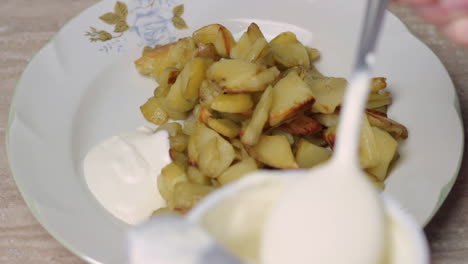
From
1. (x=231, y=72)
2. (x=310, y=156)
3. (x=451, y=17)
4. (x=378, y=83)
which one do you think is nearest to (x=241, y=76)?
(x=231, y=72)

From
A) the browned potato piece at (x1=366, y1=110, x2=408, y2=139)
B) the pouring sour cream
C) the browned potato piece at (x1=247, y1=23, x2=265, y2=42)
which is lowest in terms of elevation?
the pouring sour cream

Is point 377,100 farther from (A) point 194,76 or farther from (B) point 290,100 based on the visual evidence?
(A) point 194,76

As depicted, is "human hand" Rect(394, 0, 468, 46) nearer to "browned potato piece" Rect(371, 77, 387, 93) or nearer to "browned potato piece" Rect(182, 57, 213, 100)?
"browned potato piece" Rect(371, 77, 387, 93)

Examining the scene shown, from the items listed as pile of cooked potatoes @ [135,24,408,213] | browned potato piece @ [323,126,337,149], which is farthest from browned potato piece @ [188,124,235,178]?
browned potato piece @ [323,126,337,149]

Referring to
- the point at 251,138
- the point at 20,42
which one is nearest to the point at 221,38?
the point at 251,138

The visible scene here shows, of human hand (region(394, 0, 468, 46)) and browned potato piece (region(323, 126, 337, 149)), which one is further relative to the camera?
browned potato piece (region(323, 126, 337, 149))

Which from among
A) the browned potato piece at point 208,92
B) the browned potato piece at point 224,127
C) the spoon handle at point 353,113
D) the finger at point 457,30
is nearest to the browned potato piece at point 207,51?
the browned potato piece at point 208,92
